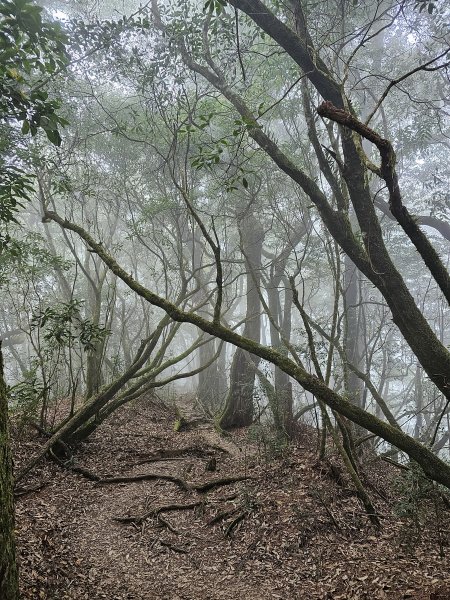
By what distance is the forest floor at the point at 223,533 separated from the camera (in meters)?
4.39

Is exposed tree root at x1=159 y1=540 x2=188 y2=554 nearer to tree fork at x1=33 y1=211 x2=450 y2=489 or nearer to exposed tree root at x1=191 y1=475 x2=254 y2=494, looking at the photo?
exposed tree root at x1=191 y1=475 x2=254 y2=494

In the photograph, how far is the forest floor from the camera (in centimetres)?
439

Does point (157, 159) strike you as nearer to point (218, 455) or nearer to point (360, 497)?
point (218, 455)

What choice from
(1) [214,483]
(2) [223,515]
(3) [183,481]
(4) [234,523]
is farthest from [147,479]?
(4) [234,523]

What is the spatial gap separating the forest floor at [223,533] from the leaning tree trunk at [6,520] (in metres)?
1.88

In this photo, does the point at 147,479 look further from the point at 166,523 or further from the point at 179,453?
the point at 166,523

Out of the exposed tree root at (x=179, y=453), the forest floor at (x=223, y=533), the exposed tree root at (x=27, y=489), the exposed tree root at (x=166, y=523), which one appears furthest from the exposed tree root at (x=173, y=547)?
the exposed tree root at (x=179, y=453)

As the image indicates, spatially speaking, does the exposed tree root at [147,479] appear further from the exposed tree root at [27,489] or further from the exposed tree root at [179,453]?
the exposed tree root at [27,489]

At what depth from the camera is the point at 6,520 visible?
2.24m

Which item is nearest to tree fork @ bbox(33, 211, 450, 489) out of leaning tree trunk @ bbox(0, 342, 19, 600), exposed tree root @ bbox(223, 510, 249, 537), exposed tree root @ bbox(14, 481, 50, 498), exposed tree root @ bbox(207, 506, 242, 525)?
leaning tree trunk @ bbox(0, 342, 19, 600)

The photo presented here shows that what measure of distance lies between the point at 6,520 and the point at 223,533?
411cm

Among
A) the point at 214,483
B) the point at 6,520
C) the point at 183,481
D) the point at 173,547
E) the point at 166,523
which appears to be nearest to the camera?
the point at 6,520

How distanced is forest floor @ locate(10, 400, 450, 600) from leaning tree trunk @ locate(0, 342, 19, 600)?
188cm

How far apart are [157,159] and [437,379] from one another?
39.2ft
